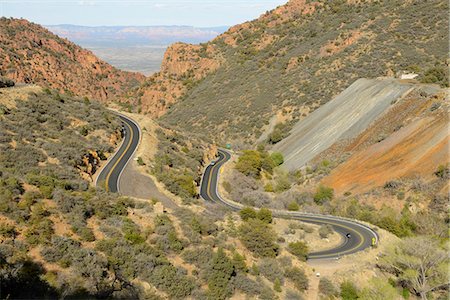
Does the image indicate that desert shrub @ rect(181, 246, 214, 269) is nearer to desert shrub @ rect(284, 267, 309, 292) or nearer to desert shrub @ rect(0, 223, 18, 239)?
desert shrub @ rect(284, 267, 309, 292)

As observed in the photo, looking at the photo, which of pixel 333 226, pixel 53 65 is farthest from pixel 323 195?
pixel 53 65

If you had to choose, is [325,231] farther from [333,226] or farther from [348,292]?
[348,292]

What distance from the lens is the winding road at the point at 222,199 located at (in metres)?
29.6

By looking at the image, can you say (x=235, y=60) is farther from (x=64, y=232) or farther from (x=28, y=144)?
(x=64, y=232)

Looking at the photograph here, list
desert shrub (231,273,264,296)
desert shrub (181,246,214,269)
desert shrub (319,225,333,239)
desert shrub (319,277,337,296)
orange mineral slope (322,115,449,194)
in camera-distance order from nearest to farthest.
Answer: desert shrub (231,273,264,296), desert shrub (181,246,214,269), desert shrub (319,277,337,296), desert shrub (319,225,333,239), orange mineral slope (322,115,449,194)

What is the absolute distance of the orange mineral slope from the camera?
118 feet

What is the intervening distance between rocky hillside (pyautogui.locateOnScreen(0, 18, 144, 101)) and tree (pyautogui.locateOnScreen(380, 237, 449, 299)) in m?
90.7

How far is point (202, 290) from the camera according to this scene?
20.2 meters

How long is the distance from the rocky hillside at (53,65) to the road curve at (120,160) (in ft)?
167

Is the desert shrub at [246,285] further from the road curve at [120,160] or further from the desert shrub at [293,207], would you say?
the desert shrub at [293,207]

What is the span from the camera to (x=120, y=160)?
144 feet

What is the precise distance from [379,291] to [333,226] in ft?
37.6

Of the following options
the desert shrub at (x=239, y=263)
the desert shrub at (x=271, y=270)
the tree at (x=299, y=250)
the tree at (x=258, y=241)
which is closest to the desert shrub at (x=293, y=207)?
the tree at (x=299, y=250)

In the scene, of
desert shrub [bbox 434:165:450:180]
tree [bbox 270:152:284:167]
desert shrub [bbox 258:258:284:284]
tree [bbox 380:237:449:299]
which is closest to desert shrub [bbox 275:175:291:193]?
tree [bbox 270:152:284:167]
